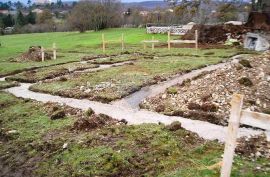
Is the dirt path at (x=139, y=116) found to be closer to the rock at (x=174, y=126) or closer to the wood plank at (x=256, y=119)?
the rock at (x=174, y=126)

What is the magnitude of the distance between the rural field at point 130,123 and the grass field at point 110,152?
0.08 feet

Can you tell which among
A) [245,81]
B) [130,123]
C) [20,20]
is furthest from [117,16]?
[130,123]

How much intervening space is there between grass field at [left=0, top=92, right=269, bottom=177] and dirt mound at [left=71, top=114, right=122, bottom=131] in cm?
25

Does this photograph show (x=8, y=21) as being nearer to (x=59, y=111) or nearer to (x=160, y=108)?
(x=59, y=111)

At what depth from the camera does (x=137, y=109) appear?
1488cm

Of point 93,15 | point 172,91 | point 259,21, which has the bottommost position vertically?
point 172,91

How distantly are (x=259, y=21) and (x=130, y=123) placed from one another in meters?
26.5

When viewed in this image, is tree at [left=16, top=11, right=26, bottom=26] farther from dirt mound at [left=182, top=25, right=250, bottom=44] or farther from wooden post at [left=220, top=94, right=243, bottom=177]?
wooden post at [left=220, top=94, right=243, bottom=177]

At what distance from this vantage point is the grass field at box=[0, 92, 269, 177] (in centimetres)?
954

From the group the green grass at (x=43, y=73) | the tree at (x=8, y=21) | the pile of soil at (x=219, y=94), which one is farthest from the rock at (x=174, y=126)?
the tree at (x=8, y=21)

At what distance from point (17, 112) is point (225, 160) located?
9.82 m

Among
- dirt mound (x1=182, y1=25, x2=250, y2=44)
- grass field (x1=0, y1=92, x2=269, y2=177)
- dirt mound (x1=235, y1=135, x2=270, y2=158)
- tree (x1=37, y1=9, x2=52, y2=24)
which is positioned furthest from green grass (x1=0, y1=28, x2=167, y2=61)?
tree (x1=37, y1=9, x2=52, y2=24)

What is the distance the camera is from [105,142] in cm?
1131

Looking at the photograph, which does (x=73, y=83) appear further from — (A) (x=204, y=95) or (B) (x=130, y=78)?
(A) (x=204, y=95)
